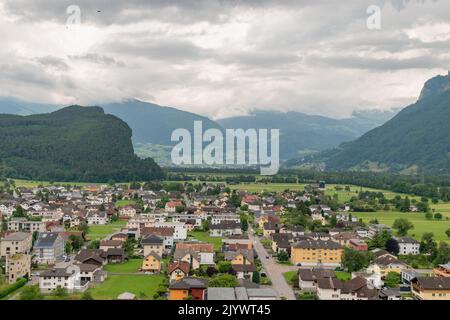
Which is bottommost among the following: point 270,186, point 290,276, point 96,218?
point 290,276

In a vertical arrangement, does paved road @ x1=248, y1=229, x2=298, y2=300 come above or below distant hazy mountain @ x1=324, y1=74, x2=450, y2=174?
below

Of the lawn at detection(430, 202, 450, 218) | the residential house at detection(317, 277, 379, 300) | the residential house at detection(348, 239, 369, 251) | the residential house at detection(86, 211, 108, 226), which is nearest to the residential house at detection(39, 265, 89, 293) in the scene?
the residential house at detection(317, 277, 379, 300)

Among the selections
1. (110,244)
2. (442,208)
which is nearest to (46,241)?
(110,244)

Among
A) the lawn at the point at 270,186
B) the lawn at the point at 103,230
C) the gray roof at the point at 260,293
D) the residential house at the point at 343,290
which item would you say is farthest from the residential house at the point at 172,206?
the gray roof at the point at 260,293

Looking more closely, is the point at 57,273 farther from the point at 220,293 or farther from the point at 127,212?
the point at 127,212

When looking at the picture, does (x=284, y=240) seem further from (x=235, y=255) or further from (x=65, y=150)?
(x=65, y=150)

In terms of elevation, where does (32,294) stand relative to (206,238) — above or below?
above

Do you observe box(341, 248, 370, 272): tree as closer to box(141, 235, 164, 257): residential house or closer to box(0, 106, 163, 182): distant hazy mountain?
box(141, 235, 164, 257): residential house

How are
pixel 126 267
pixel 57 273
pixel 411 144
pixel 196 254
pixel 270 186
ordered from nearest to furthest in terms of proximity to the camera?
pixel 57 273 → pixel 126 267 → pixel 196 254 → pixel 270 186 → pixel 411 144
